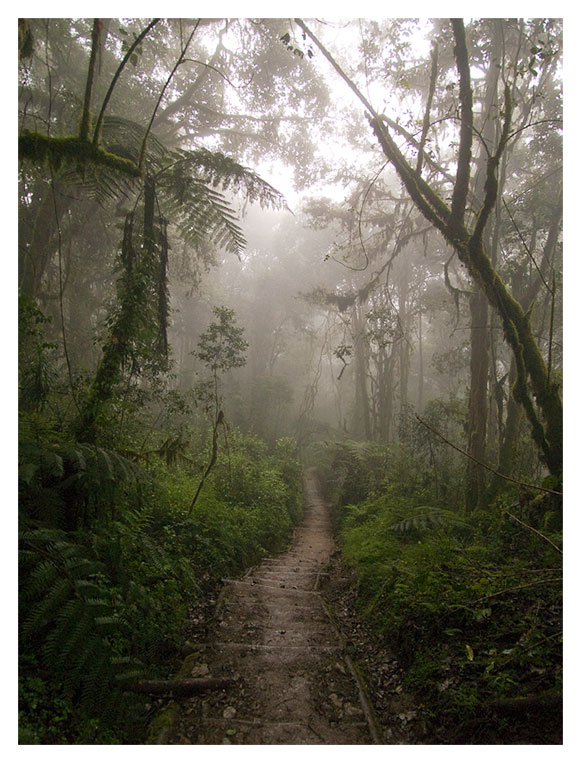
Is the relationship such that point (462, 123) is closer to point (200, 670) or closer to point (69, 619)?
point (69, 619)

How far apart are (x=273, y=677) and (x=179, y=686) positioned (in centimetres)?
68

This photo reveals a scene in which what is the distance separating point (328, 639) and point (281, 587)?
4.48ft

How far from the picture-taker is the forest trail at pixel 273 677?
8.11 feet

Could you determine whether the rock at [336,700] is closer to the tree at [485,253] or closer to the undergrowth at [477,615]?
the undergrowth at [477,615]

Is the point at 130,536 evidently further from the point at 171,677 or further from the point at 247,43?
the point at 247,43

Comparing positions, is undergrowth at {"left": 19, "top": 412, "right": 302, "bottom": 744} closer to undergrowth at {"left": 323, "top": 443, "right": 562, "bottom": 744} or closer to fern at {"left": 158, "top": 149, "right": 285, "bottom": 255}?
undergrowth at {"left": 323, "top": 443, "right": 562, "bottom": 744}

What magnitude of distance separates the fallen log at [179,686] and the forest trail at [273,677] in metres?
0.05

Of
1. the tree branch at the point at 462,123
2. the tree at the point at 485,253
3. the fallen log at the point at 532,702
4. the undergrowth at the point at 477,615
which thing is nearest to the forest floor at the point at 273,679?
the undergrowth at the point at 477,615

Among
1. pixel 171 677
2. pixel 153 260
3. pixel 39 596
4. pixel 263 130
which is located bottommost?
pixel 171 677

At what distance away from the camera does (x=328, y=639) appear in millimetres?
3746

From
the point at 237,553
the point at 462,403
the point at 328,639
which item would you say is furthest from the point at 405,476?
the point at 328,639

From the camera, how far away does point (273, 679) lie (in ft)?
9.63

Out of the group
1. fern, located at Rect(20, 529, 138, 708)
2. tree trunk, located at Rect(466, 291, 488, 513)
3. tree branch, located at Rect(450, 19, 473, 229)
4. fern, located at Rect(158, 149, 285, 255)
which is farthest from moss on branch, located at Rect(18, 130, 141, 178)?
tree trunk, located at Rect(466, 291, 488, 513)
